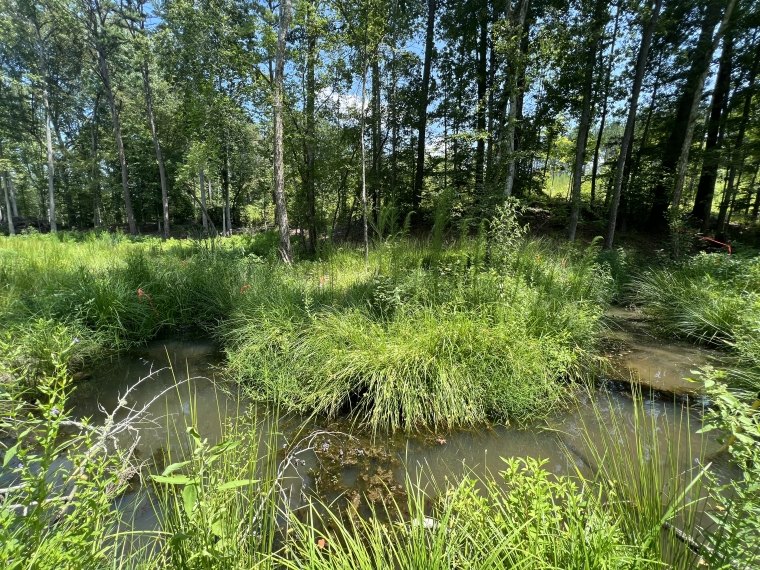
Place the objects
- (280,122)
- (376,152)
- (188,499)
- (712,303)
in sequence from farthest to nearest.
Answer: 1. (376,152)
2. (280,122)
3. (712,303)
4. (188,499)

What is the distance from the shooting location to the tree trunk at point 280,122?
646 centimetres

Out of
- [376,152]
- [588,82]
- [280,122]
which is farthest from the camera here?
[376,152]

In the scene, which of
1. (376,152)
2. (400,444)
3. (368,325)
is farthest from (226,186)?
(400,444)

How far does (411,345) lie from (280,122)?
586 centimetres

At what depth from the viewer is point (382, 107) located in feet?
36.8

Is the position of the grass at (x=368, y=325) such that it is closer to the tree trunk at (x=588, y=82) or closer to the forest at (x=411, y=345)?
the forest at (x=411, y=345)

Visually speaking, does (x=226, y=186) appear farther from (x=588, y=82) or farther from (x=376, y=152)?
(x=588, y=82)

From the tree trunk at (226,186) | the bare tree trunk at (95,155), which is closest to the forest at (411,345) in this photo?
the tree trunk at (226,186)

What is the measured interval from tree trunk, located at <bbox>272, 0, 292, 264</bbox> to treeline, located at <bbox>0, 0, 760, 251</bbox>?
0.11ft

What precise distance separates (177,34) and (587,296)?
1497 cm

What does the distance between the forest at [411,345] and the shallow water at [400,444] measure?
0.02 m

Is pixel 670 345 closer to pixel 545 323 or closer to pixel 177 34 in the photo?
pixel 545 323

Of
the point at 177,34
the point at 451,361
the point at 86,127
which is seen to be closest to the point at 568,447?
the point at 451,361

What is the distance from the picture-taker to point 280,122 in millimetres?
6941
